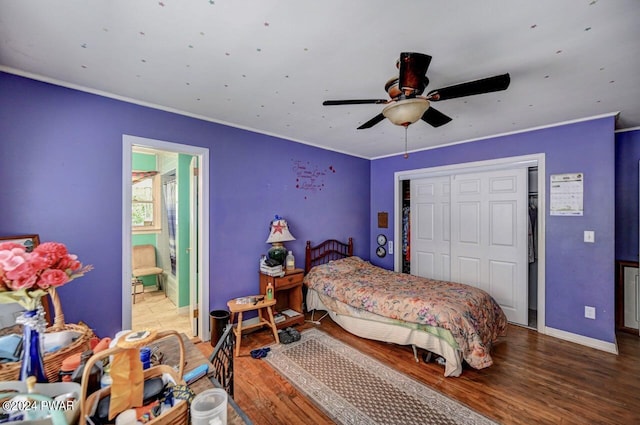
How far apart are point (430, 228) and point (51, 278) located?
438 centimetres

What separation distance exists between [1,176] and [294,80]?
7.38 ft

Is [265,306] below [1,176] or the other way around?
below

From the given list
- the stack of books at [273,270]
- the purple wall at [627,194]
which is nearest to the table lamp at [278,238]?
the stack of books at [273,270]

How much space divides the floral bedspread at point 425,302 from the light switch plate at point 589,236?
120 cm

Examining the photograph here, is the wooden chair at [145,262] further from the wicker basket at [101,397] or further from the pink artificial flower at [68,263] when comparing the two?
the wicker basket at [101,397]

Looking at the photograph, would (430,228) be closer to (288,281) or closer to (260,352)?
(288,281)

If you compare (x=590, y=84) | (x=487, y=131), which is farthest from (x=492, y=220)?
(x=590, y=84)

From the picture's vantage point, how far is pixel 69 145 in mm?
2256

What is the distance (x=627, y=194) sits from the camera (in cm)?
336

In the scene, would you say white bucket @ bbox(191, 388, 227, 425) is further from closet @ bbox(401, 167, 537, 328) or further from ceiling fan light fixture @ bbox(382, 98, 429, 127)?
closet @ bbox(401, 167, 537, 328)

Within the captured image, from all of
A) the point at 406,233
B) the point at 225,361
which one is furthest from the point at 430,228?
the point at 225,361

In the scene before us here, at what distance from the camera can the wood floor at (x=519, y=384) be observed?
200 cm

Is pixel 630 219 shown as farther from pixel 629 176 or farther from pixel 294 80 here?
pixel 294 80

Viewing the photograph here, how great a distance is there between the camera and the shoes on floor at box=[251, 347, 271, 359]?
2.75 m
